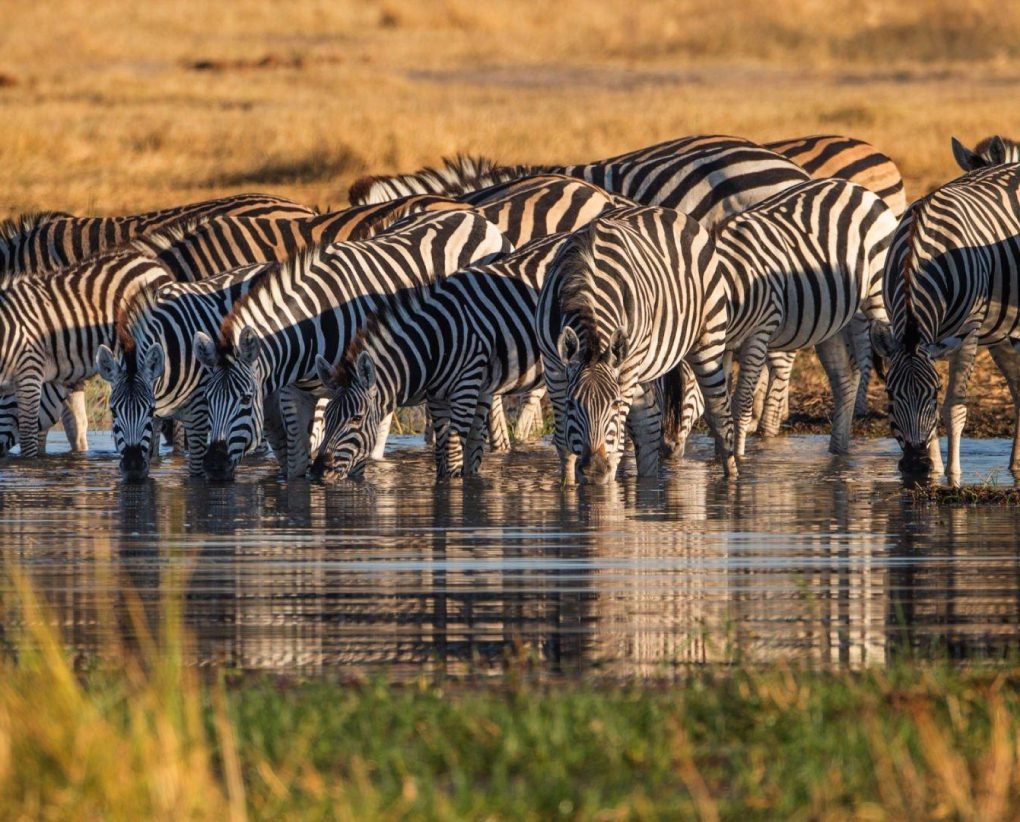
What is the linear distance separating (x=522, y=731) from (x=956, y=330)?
25.3 feet

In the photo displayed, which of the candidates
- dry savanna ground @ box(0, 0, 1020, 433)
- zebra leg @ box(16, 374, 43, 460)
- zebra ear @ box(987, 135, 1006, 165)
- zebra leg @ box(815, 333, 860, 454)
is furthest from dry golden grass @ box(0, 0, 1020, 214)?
zebra leg @ box(815, 333, 860, 454)

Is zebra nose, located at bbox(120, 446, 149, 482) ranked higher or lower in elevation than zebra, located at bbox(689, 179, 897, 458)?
lower

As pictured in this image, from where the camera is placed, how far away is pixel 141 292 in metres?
13.8

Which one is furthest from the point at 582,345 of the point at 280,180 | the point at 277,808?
the point at 280,180

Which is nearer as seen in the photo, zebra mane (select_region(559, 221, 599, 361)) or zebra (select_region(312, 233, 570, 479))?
zebra mane (select_region(559, 221, 599, 361))

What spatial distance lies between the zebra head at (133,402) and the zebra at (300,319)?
1.18ft

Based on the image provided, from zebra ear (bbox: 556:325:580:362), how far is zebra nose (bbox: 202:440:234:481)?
2.07 metres

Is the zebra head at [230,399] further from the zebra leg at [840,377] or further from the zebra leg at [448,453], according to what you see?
the zebra leg at [840,377]

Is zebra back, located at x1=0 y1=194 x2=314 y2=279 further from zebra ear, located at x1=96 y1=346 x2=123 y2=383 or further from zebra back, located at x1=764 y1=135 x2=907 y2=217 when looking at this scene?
zebra back, located at x1=764 y1=135 x2=907 y2=217

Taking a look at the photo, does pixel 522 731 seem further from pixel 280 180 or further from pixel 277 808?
pixel 280 180

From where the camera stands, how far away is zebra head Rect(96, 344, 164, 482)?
494 inches

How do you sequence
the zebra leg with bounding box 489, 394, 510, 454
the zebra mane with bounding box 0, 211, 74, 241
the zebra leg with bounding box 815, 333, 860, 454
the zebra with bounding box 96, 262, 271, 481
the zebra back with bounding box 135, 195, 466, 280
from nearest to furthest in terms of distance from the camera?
the zebra with bounding box 96, 262, 271, 481 → the zebra leg with bounding box 815, 333, 860, 454 → the zebra leg with bounding box 489, 394, 510, 454 → the zebra back with bounding box 135, 195, 466, 280 → the zebra mane with bounding box 0, 211, 74, 241

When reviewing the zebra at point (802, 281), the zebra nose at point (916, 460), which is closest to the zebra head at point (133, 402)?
the zebra at point (802, 281)

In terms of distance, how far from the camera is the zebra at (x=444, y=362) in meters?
12.2
